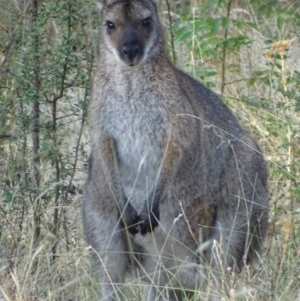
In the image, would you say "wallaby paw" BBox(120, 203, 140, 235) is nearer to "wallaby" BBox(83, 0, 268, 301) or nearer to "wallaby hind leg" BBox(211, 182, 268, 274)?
"wallaby" BBox(83, 0, 268, 301)

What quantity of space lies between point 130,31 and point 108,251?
1.13 meters

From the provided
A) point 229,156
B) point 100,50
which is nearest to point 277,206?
point 229,156

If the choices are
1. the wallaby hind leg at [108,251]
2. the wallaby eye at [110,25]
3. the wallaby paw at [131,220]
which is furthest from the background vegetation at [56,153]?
the wallaby eye at [110,25]

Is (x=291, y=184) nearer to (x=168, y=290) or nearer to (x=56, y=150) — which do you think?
(x=168, y=290)

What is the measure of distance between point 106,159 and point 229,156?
2.14 ft

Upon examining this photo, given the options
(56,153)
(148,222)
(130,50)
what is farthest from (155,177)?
(56,153)

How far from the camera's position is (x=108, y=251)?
17.7ft

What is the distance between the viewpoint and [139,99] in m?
5.29

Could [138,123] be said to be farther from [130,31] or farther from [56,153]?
[56,153]

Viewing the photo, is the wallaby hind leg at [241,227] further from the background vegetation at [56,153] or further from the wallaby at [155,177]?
the background vegetation at [56,153]

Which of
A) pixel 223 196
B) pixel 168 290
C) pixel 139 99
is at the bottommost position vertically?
pixel 168 290

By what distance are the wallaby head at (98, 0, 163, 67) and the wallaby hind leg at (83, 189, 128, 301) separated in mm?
841

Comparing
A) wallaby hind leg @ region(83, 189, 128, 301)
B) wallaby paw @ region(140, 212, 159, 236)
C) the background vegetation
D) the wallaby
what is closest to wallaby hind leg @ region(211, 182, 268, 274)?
the wallaby

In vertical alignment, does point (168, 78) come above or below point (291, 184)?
above
